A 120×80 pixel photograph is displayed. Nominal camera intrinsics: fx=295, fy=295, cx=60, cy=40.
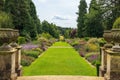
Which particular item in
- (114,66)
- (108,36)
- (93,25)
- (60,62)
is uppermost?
(93,25)

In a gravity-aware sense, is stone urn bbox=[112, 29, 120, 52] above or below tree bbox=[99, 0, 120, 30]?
below

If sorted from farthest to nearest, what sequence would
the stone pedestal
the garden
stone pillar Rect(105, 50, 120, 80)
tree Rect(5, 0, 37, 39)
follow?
1. tree Rect(5, 0, 37, 39)
2. the garden
3. stone pillar Rect(105, 50, 120, 80)
4. the stone pedestal

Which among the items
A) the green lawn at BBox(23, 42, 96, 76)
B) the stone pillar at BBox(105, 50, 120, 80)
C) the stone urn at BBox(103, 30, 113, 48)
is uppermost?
the stone urn at BBox(103, 30, 113, 48)

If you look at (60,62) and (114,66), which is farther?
(60,62)

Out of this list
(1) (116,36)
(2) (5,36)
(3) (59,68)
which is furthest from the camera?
(3) (59,68)

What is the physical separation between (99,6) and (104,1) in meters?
1.22

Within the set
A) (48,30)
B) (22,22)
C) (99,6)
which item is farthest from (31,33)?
(48,30)

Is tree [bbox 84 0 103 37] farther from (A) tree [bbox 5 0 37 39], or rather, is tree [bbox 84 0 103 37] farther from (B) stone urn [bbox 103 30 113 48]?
(B) stone urn [bbox 103 30 113 48]

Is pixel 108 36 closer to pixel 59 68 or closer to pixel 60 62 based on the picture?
pixel 59 68

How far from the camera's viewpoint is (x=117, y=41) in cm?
976

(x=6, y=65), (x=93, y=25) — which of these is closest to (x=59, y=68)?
(x=6, y=65)

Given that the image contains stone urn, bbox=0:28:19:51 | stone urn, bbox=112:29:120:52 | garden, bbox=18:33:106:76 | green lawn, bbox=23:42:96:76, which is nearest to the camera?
stone urn, bbox=0:28:19:51

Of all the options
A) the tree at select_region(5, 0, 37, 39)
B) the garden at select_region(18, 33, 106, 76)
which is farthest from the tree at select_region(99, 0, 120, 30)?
the garden at select_region(18, 33, 106, 76)

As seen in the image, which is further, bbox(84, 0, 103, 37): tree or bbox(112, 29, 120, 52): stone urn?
bbox(84, 0, 103, 37): tree
